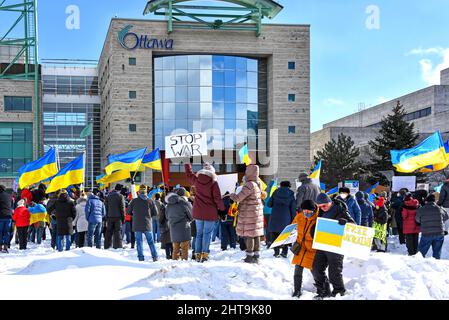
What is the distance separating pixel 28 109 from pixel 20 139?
305 cm

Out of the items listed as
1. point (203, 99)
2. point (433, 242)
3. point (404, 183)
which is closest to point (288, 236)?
point (433, 242)

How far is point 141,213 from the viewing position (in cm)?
1134

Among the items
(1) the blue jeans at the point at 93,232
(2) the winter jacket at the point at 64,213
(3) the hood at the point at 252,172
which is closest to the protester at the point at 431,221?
(3) the hood at the point at 252,172

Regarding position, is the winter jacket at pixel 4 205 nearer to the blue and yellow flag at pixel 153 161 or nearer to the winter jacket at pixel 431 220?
the blue and yellow flag at pixel 153 161

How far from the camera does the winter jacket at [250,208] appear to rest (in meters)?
9.17

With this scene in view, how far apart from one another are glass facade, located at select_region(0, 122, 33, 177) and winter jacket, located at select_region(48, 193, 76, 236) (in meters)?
38.7

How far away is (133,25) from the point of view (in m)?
45.4

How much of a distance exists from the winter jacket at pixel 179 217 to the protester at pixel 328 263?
384cm

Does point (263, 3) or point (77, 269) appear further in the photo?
point (263, 3)

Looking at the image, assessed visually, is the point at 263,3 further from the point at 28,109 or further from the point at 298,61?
the point at 28,109

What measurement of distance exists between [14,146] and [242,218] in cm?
4443

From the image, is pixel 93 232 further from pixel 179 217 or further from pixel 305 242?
pixel 305 242

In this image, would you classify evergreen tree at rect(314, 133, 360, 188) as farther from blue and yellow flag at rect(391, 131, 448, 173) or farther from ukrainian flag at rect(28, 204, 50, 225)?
ukrainian flag at rect(28, 204, 50, 225)
